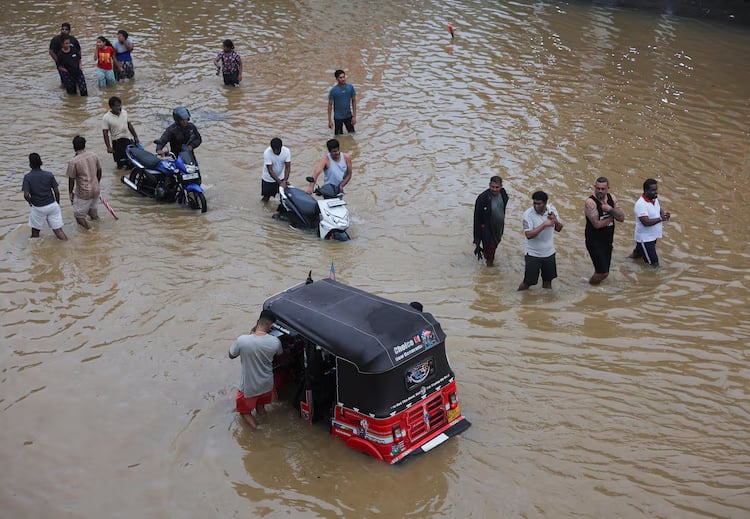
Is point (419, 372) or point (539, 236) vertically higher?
point (539, 236)

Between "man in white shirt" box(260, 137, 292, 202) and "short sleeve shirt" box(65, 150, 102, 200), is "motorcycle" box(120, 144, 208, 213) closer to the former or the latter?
"man in white shirt" box(260, 137, 292, 202)

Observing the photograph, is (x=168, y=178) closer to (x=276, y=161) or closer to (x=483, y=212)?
(x=276, y=161)

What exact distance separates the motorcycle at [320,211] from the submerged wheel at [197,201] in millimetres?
1304

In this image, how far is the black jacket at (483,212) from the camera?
10469mm

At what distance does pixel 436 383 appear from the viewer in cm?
718

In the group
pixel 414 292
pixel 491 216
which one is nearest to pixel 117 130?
pixel 414 292

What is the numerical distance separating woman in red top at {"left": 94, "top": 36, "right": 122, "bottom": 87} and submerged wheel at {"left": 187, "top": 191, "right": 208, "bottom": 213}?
7522 mm

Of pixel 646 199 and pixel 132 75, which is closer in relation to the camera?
pixel 646 199

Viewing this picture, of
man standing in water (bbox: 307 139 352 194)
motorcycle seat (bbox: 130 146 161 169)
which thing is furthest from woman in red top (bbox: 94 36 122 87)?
man standing in water (bbox: 307 139 352 194)

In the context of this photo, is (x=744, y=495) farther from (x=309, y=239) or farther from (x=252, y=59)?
(x=252, y=59)

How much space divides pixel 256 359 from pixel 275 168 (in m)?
5.86

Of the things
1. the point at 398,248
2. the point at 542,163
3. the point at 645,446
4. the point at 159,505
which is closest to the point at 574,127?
the point at 542,163

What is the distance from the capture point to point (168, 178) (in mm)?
12789

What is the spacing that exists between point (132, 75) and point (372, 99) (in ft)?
20.2
